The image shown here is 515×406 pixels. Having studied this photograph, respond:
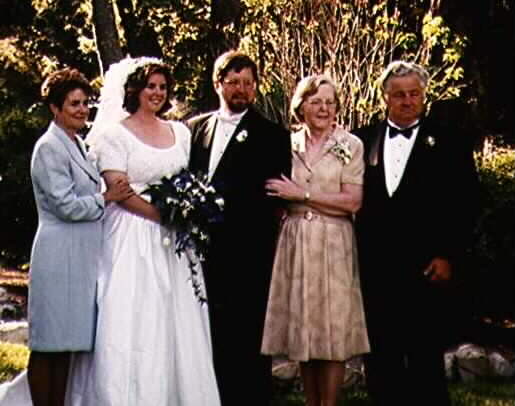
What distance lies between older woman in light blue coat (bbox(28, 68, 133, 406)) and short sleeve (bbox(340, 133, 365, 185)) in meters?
1.25

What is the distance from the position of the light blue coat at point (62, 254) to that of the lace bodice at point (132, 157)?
0.17m

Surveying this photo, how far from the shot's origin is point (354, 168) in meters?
5.83

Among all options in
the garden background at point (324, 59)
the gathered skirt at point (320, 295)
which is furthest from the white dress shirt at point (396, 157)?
the garden background at point (324, 59)

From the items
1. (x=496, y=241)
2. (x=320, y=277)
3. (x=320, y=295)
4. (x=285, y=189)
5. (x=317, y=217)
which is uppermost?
(x=285, y=189)

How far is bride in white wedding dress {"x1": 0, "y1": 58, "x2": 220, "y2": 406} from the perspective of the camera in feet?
17.9

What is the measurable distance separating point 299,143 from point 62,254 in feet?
5.09

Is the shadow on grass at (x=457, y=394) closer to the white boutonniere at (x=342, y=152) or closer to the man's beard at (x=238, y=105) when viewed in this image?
the white boutonniere at (x=342, y=152)

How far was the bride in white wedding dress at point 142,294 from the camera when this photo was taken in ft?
17.9

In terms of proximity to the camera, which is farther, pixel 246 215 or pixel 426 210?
pixel 246 215

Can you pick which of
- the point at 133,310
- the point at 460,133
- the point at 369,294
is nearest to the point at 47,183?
the point at 133,310

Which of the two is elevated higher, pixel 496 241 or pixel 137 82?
pixel 137 82

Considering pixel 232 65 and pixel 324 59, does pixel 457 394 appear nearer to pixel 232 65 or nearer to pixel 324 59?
pixel 232 65

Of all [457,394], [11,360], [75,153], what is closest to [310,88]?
[75,153]

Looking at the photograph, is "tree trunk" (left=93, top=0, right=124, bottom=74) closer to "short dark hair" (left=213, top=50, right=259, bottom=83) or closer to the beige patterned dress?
"short dark hair" (left=213, top=50, right=259, bottom=83)
